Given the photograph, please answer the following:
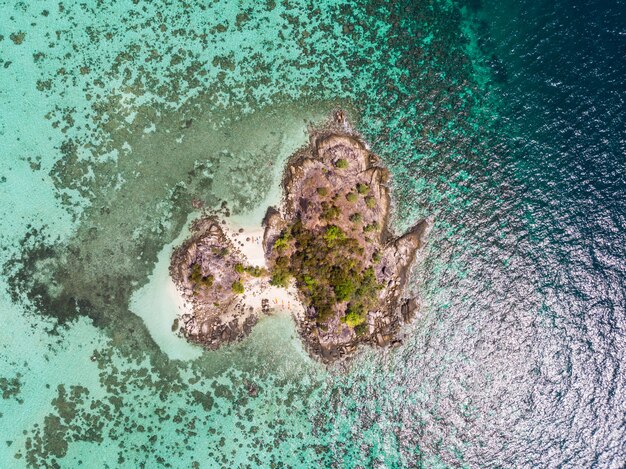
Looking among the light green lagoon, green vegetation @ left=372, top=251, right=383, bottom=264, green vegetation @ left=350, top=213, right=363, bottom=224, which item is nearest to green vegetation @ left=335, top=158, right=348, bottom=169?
the light green lagoon

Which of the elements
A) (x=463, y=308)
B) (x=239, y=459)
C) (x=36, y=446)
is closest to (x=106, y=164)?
(x=36, y=446)

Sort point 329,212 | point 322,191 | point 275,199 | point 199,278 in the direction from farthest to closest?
point 275,199 < point 322,191 < point 329,212 < point 199,278

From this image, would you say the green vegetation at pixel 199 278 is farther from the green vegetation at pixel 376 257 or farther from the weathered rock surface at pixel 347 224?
the green vegetation at pixel 376 257

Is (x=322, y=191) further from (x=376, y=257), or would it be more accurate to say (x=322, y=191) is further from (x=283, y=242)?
(x=376, y=257)

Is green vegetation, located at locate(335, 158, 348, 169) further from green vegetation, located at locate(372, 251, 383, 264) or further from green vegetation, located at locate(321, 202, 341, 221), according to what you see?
green vegetation, located at locate(372, 251, 383, 264)

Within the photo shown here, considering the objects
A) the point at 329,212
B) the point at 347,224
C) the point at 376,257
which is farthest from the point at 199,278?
the point at 376,257

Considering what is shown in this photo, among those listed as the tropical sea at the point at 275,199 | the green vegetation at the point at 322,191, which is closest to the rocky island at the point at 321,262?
the green vegetation at the point at 322,191

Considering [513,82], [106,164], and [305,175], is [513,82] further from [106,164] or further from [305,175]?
[106,164]
